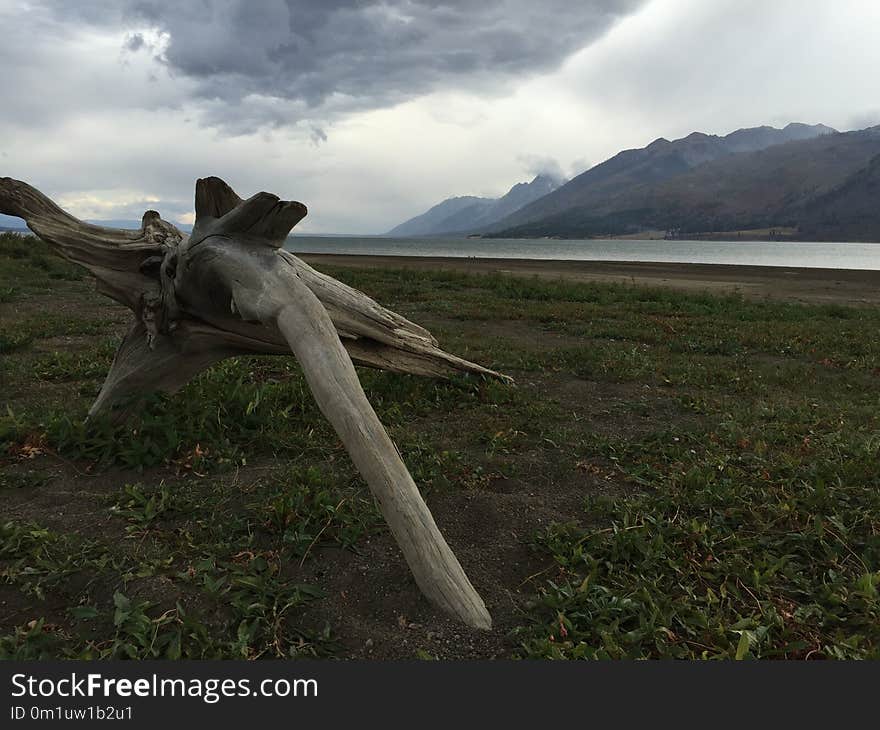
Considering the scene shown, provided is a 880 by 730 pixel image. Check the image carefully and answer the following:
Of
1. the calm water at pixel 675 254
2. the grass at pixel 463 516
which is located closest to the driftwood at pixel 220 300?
the grass at pixel 463 516

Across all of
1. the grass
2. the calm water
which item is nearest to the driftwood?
the grass

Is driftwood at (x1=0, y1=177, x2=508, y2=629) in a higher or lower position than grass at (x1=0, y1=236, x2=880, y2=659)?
higher

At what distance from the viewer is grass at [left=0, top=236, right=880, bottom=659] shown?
113 inches

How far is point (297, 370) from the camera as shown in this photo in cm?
766

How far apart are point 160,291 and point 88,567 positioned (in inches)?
110

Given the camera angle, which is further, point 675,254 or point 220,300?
point 675,254

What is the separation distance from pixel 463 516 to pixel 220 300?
114 inches

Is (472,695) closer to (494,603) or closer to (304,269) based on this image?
(494,603)

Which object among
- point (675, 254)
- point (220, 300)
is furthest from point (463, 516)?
point (675, 254)

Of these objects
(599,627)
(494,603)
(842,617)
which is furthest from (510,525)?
(842,617)

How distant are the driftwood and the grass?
521 mm

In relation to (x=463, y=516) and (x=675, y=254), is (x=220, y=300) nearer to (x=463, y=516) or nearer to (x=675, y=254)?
(x=463, y=516)

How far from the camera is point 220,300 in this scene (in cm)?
500

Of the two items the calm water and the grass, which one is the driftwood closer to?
the grass
